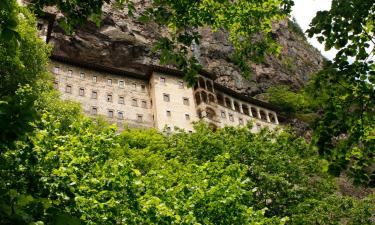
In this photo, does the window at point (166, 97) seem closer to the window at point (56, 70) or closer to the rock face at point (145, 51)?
the rock face at point (145, 51)

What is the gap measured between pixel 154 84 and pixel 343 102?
174 ft

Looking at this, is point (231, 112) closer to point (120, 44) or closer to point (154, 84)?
point (154, 84)

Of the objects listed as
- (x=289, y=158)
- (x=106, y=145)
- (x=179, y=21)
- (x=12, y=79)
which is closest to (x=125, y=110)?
(x=12, y=79)

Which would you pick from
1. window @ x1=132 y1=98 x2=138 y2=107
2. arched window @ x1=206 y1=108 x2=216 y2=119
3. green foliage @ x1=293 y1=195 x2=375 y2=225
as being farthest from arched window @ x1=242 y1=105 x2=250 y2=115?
green foliage @ x1=293 y1=195 x2=375 y2=225

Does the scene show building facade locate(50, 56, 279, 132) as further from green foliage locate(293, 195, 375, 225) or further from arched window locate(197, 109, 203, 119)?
green foliage locate(293, 195, 375, 225)

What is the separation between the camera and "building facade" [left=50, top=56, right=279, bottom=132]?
56.3 metres

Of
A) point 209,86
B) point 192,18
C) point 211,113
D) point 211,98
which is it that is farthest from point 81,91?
point 192,18

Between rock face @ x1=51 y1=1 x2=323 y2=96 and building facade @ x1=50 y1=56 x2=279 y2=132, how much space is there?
18.7 ft

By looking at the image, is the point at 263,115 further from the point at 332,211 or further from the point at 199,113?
the point at 332,211

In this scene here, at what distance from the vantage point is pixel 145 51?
6862cm

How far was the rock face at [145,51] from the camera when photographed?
6475 cm

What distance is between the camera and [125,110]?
57719 mm

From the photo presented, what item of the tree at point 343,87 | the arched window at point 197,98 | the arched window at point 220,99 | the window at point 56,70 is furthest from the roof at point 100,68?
the tree at point 343,87

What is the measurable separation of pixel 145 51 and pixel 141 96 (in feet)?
35.1
